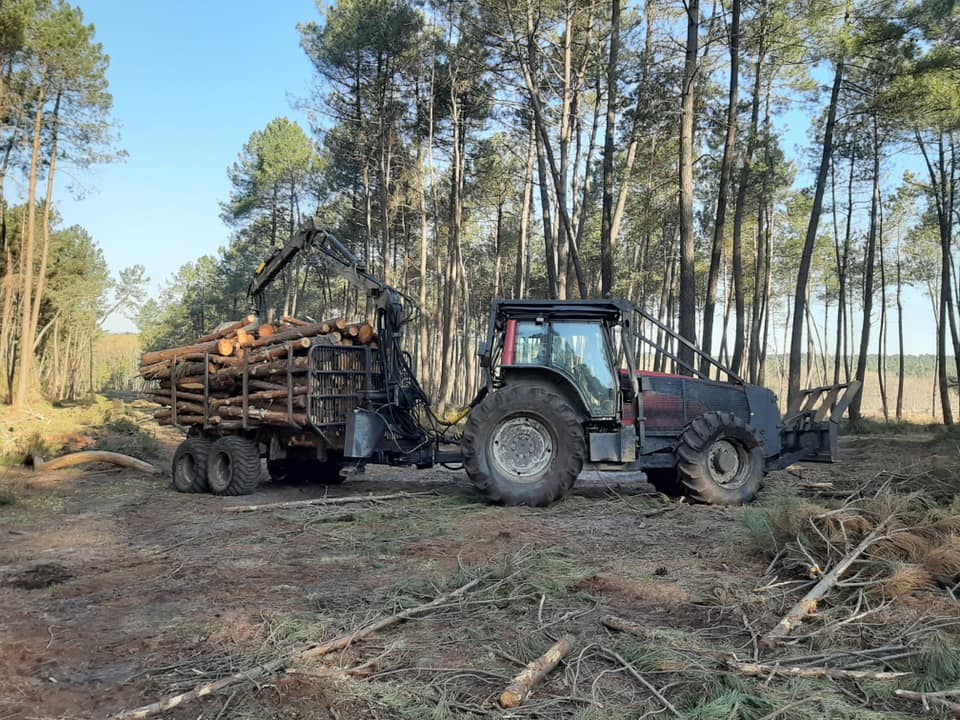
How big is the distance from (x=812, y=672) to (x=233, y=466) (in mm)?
8040

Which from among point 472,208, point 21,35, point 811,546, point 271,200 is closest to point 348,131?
point 472,208

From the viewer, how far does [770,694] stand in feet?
10.2

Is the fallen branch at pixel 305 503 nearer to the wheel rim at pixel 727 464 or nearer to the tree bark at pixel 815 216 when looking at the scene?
the wheel rim at pixel 727 464

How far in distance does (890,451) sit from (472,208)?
21.0 meters

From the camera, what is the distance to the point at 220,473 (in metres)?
9.92

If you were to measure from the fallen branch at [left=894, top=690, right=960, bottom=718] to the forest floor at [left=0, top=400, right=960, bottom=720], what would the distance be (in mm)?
17

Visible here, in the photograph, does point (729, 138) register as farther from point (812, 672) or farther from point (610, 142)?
point (812, 672)

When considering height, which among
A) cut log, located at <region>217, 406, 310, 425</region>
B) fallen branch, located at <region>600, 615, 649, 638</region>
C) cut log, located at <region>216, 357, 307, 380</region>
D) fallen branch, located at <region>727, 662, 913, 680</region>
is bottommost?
fallen branch, located at <region>600, 615, 649, 638</region>

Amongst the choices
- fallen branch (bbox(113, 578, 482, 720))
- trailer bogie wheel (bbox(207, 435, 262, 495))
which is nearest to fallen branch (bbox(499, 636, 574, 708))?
fallen branch (bbox(113, 578, 482, 720))

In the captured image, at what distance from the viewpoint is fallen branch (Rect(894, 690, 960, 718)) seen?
292cm

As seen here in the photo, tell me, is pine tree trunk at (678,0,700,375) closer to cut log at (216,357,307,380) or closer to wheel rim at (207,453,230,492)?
cut log at (216,357,307,380)

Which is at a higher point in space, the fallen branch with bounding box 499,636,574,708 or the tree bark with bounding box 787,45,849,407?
the tree bark with bounding box 787,45,849,407

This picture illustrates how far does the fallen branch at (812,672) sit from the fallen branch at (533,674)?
32.8 inches

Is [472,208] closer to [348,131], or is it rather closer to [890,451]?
[348,131]
